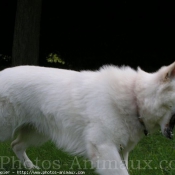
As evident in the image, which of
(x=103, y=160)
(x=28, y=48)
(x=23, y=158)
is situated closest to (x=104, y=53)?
(x=28, y=48)

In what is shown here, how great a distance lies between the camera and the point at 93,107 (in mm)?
4543

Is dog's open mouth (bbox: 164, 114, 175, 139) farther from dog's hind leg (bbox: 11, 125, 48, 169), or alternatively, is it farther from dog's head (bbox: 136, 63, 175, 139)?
dog's hind leg (bbox: 11, 125, 48, 169)

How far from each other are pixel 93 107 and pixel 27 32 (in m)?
6.71

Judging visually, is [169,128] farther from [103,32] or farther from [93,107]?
[103,32]

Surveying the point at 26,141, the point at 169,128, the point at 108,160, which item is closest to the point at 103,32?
the point at 26,141

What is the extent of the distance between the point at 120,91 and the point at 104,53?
10.4 meters

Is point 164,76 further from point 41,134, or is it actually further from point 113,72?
point 41,134

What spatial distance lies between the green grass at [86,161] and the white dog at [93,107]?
467 mm

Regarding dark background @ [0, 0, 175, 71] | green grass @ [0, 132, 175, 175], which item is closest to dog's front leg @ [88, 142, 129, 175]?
green grass @ [0, 132, 175, 175]

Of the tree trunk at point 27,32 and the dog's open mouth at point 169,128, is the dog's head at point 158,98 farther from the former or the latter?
the tree trunk at point 27,32

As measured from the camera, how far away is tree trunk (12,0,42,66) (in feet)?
35.2

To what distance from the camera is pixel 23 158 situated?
555 cm

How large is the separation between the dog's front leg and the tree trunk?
679 cm

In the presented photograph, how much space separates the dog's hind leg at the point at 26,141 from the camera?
5.45m
